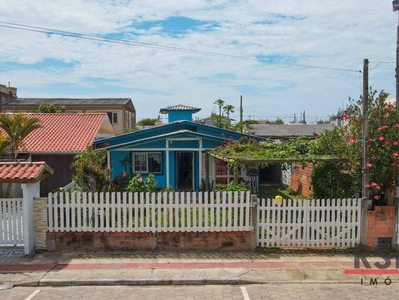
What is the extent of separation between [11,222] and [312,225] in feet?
22.0

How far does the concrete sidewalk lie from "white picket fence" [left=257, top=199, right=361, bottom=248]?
29 cm

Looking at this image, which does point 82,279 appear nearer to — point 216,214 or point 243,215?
point 216,214

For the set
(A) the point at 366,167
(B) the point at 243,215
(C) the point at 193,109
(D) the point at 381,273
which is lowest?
(D) the point at 381,273

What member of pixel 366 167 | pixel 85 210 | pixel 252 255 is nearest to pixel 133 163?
pixel 85 210

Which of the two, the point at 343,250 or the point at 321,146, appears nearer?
the point at 343,250

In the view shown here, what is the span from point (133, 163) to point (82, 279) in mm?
10317

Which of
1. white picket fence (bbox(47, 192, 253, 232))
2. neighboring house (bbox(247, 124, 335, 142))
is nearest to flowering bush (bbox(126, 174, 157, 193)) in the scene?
white picket fence (bbox(47, 192, 253, 232))

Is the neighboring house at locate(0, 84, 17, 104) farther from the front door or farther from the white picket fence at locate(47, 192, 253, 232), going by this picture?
the white picket fence at locate(47, 192, 253, 232)

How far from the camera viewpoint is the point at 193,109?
22094 millimetres

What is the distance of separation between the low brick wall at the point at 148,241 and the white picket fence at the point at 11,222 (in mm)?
645

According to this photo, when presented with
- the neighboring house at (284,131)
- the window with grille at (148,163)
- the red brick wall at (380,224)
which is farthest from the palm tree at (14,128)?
the neighboring house at (284,131)

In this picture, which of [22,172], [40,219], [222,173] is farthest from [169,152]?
[22,172]

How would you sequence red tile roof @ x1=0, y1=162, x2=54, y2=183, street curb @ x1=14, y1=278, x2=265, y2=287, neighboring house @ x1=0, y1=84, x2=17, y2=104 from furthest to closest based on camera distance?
neighboring house @ x1=0, y1=84, x2=17, y2=104, red tile roof @ x1=0, y1=162, x2=54, y2=183, street curb @ x1=14, y1=278, x2=265, y2=287

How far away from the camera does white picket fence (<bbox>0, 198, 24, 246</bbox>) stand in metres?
7.91
